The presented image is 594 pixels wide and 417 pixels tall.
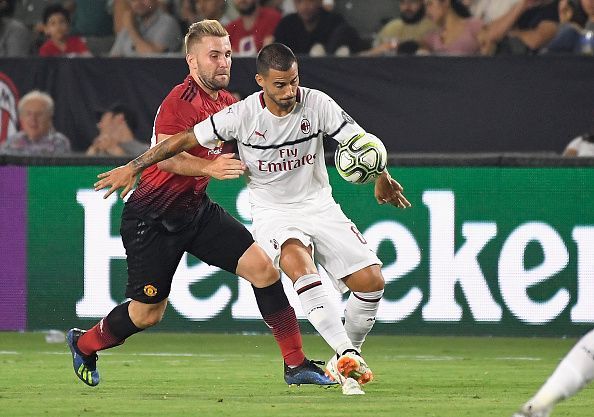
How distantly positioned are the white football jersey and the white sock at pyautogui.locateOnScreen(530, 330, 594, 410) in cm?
283

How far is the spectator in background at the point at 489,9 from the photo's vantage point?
13.8 m

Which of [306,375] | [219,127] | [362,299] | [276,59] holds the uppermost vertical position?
[276,59]

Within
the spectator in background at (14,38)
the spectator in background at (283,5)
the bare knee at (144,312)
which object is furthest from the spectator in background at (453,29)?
the bare knee at (144,312)

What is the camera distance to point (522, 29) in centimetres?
1378

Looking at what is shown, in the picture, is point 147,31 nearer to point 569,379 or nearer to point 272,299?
point 272,299

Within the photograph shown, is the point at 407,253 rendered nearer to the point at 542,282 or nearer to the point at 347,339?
the point at 542,282

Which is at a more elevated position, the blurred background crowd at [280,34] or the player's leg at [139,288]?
the blurred background crowd at [280,34]

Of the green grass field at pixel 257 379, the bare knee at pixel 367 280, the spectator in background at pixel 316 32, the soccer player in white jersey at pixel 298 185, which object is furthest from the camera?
the spectator in background at pixel 316 32

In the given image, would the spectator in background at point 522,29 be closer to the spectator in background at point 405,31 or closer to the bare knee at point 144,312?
the spectator in background at point 405,31

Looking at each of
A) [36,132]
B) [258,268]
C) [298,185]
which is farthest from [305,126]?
[36,132]

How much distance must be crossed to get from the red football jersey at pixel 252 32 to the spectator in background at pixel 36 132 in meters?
2.07

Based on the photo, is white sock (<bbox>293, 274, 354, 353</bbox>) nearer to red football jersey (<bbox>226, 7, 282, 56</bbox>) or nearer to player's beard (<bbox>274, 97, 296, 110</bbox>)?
player's beard (<bbox>274, 97, 296, 110</bbox>)

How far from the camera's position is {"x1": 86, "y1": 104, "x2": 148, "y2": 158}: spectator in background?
44.5 ft

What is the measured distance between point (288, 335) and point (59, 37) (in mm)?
7575
